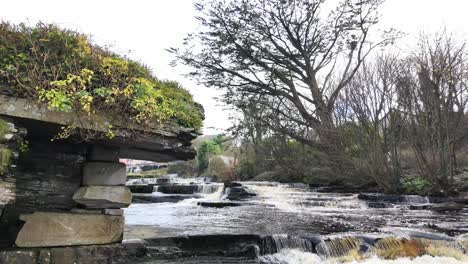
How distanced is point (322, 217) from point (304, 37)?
14030mm

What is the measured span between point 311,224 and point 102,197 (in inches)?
234

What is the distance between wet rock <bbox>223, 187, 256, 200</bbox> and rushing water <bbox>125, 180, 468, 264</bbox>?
5.78ft

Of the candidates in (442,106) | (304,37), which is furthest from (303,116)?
(442,106)

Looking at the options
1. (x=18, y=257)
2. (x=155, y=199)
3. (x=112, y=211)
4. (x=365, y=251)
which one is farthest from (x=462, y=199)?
(x=18, y=257)

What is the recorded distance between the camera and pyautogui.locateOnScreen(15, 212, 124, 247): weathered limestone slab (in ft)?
15.1

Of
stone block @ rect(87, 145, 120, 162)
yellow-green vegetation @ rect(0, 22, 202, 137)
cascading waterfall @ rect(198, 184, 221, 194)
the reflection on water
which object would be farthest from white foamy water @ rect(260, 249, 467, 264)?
cascading waterfall @ rect(198, 184, 221, 194)

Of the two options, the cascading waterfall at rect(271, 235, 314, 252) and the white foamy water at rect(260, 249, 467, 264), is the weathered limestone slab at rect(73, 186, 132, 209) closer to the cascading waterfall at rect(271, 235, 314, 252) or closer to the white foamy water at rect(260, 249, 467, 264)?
the white foamy water at rect(260, 249, 467, 264)

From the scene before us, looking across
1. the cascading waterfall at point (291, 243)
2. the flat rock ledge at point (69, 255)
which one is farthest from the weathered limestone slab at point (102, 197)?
the cascading waterfall at point (291, 243)

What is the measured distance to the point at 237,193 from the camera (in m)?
17.6

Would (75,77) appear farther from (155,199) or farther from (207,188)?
(207,188)

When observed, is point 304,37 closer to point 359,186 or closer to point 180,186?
point 359,186

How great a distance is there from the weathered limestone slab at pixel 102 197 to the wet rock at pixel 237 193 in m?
11.9

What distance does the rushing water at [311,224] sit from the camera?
23.4 ft

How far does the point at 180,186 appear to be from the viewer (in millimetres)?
19531
